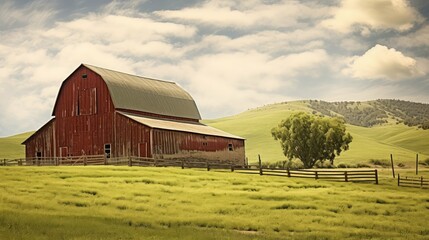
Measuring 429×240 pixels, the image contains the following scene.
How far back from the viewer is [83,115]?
194 feet

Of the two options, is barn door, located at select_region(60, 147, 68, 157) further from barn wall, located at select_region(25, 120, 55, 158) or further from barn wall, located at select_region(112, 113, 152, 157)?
barn wall, located at select_region(112, 113, 152, 157)

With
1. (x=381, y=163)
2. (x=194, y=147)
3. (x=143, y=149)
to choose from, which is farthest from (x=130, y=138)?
(x=381, y=163)

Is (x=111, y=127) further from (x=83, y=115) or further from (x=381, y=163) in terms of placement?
(x=381, y=163)

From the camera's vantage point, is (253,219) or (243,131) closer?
(253,219)

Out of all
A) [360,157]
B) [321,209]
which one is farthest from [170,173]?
[360,157]

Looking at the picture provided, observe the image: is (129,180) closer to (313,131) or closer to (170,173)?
(170,173)

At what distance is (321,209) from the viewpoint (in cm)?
3012

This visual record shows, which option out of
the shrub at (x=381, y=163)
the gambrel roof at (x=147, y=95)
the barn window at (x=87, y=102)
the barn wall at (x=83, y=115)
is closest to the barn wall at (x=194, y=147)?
the barn wall at (x=83, y=115)

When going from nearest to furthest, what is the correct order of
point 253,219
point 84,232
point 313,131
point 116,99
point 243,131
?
point 84,232
point 253,219
point 116,99
point 313,131
point 243,131

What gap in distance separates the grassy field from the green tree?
44.3 meters

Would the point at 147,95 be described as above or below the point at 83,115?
above

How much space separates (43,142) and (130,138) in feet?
41.7

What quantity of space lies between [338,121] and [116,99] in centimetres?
4456

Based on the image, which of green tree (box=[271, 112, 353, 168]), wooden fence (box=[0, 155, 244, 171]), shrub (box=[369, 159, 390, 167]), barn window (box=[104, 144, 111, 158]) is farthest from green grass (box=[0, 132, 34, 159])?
shrub (box=[369, 159, 390, 167])
